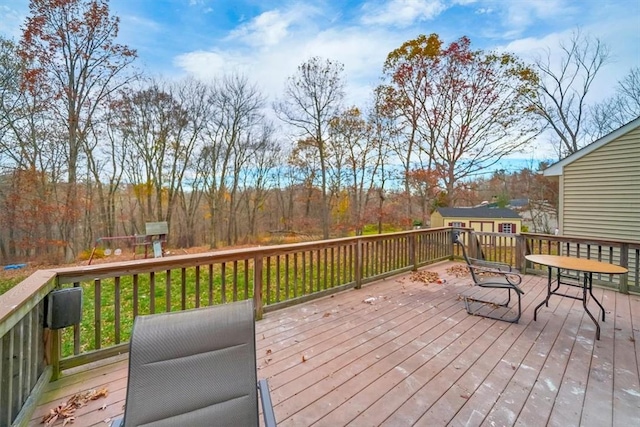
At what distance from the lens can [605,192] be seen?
5.97 metres

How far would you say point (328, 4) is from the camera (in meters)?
6.55

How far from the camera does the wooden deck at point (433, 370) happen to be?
180cm

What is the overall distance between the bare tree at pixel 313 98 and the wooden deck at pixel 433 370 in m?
11.2

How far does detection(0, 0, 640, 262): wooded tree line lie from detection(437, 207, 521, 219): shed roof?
1.65 meters

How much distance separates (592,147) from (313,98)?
10134mm

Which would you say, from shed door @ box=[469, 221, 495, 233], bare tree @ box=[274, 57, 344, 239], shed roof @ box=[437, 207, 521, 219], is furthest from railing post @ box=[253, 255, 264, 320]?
shed door @ box=[469, 221, 495, 233]

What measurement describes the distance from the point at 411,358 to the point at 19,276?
34.6 feet

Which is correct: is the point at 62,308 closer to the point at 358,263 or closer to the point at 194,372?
the point at 194,372

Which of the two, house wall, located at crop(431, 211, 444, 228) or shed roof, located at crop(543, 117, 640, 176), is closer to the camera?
shed roof, located at crop(543, 117, 640, 176)

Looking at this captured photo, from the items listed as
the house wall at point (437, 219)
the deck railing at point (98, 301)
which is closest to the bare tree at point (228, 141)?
the deck railing at point (98, 301)

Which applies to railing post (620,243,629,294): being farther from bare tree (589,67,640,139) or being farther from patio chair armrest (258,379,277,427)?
bare tree (589,67,640,139)

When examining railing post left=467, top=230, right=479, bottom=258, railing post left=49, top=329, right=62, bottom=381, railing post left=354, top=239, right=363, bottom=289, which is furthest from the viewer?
railing post left=467, top=230, right=479, bottom=258

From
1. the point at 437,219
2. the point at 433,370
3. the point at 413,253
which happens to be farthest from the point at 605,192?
the point at 437,219

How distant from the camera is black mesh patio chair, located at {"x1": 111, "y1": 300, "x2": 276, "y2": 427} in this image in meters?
1.27
